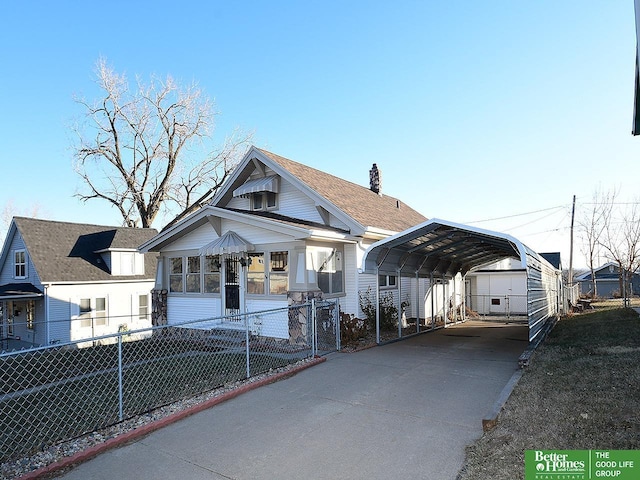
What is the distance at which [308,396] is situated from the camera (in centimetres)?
657

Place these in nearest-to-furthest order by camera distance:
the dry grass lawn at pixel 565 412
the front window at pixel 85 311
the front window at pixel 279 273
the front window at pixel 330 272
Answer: the dry grass lawn at pixel 565 412, the front window at pixel 279 273, the front window at pixel 330 272, the front window at pixel 85 311

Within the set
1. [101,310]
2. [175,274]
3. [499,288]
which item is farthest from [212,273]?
[499,288]

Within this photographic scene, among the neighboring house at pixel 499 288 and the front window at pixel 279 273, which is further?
the neighboring house at pixel 499 288

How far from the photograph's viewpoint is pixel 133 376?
826 cm

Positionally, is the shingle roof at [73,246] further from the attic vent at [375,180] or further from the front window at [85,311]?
the attic vent at [375,180]

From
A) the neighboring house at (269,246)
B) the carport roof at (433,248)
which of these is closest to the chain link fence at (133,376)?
the neighboring house at (269,246)

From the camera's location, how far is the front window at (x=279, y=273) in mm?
11758

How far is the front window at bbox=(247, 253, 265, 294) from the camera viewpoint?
1231 cm

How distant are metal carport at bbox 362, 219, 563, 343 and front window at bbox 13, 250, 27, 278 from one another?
1996 cm

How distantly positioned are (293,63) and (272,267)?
836 centimetres

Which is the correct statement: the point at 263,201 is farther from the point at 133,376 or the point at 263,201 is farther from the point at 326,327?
the point at 133,376

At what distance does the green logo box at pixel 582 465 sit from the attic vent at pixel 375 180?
1671cm

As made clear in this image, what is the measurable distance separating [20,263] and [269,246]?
17487 millimetres

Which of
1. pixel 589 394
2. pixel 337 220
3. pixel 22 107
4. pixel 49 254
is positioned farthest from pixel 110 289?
pixel 589 394
